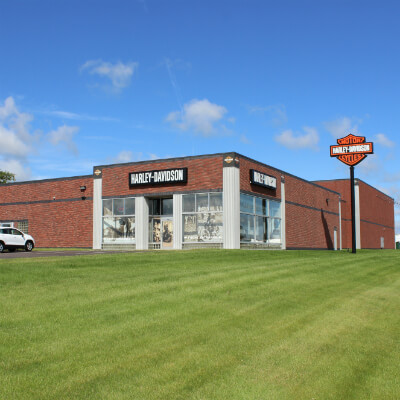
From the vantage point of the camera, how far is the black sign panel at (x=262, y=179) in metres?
32.1

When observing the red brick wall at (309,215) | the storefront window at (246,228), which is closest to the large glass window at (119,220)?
the storefront window at (246,228)

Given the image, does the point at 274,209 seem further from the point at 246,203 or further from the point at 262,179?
the point at 246,203

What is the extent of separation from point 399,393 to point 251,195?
2712cm

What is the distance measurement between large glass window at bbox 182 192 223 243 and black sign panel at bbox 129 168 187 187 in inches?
54.1

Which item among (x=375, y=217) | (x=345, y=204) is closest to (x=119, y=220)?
(x=345, y=204)

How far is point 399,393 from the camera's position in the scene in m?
5.46

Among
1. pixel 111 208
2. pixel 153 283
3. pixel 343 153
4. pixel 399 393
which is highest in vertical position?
pixel 343 153

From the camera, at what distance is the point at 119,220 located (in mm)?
34750

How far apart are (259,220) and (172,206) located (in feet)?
20.6

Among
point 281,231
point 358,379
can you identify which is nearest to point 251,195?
point 281,231

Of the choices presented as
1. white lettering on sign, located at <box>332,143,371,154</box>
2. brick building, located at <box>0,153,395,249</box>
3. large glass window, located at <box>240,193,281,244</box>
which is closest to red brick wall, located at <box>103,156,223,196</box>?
brick building, located at <box>0,153,395,249</box>

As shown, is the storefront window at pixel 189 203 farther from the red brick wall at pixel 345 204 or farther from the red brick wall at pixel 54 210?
the red brick wall at pixel 345 204

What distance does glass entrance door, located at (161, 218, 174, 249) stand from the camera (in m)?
33.0

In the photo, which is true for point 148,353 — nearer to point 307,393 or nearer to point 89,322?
point 89,322
